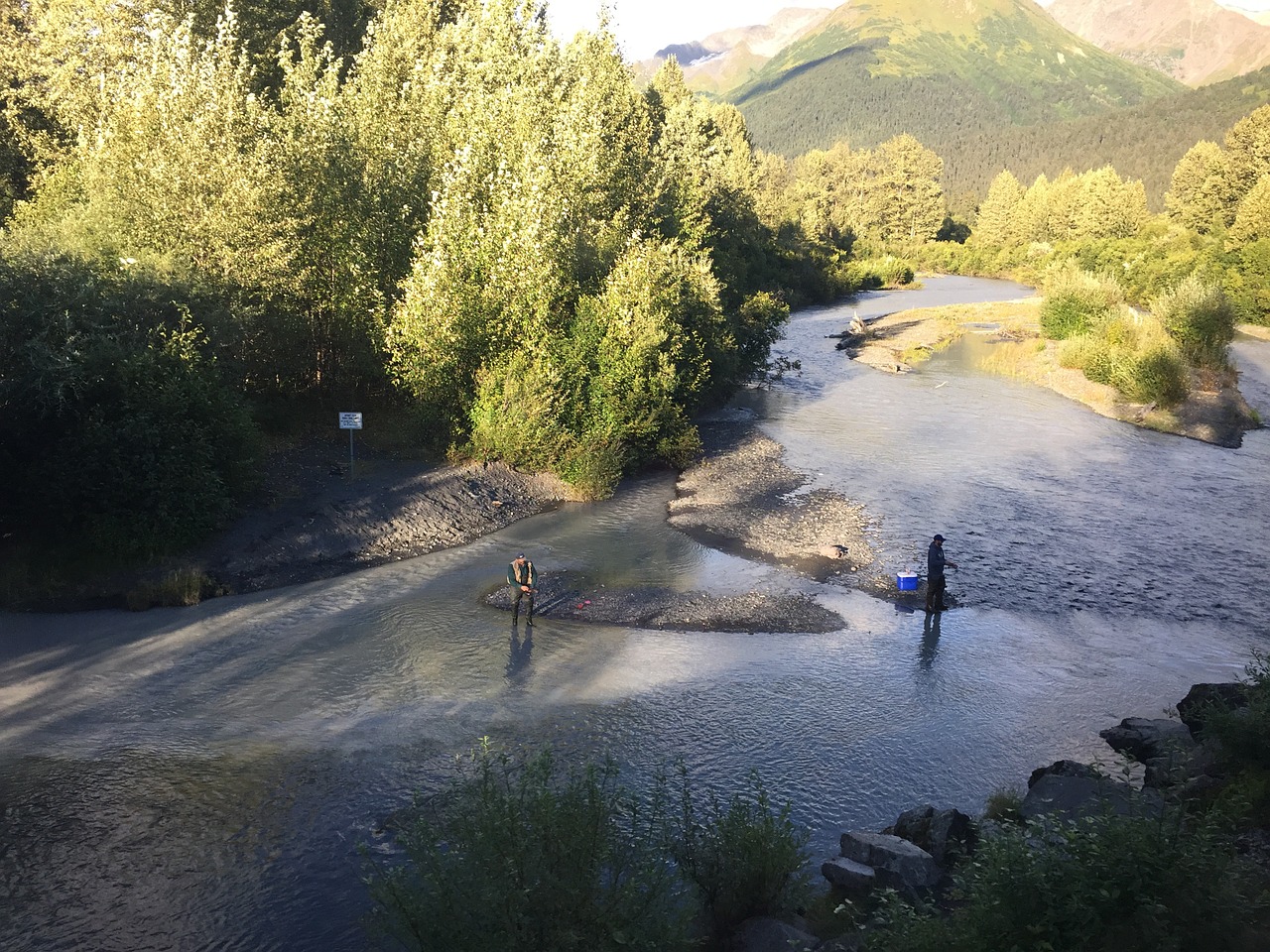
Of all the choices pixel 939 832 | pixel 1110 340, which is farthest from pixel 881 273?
pixel 939 832

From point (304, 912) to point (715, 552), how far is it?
55.1ft

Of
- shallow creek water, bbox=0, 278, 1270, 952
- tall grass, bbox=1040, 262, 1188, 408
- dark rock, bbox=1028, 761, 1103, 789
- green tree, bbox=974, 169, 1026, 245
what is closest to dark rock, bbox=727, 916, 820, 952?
shallow creek water, bbox=0, 278, 1270, 952

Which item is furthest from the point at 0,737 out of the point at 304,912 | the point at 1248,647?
the point at 1248,647

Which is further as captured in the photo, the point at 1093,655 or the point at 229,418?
the point at 229,418

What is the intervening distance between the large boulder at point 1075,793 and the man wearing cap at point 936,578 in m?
8.30

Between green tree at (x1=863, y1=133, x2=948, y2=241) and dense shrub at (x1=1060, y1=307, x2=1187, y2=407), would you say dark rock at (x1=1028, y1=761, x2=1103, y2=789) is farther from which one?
green tree at (x1=863, y1=133, x2=948, y2=241)

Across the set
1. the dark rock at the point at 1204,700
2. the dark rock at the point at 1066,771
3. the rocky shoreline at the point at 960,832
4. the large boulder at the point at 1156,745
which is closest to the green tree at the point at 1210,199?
the dark rock at the point at 1204,700

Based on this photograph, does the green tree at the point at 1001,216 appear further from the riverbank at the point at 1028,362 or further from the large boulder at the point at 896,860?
the large boulder at the point at 896,860

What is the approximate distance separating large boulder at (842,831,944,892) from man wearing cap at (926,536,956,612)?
10671 mm

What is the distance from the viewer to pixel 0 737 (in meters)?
15.4

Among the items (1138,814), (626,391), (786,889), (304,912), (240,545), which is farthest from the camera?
(626,391)

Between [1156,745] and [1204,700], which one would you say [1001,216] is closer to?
[1204,700]

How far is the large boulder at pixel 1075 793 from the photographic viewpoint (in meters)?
11.2

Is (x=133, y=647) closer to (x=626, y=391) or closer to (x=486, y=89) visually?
(x=626, y=391)
